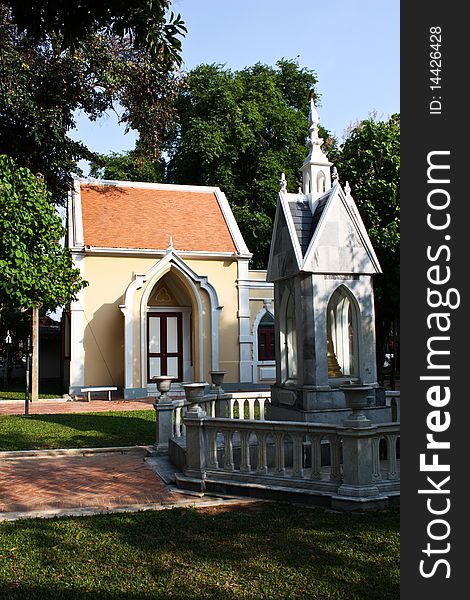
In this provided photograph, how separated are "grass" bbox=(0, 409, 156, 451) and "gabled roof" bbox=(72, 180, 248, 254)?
8408 mm

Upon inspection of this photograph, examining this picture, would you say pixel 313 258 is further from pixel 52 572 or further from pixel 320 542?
pixel 52 572

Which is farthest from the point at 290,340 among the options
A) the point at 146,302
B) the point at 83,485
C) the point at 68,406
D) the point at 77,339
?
the point at 77,339

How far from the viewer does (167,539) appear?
5.95m

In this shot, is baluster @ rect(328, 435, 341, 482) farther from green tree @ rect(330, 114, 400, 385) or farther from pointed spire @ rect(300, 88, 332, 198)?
green tree @ rect(330, 114, 400, 385)

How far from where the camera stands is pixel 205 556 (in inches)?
215

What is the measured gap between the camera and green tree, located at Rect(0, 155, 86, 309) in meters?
15.3

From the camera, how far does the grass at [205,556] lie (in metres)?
4.73

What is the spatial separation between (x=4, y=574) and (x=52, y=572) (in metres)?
0.41

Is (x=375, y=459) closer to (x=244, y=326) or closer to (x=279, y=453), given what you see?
(x=279, y=453)

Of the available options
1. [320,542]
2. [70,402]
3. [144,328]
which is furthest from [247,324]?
[320,542]

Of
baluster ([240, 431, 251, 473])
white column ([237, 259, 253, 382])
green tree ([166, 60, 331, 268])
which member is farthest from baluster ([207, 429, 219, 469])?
green tree ([166, 60, 331, 268])

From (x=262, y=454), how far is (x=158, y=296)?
53.7 feet

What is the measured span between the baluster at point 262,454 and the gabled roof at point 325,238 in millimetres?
2564

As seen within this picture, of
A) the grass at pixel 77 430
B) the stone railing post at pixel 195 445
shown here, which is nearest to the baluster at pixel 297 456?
the stone railing post at pixel 195 445
